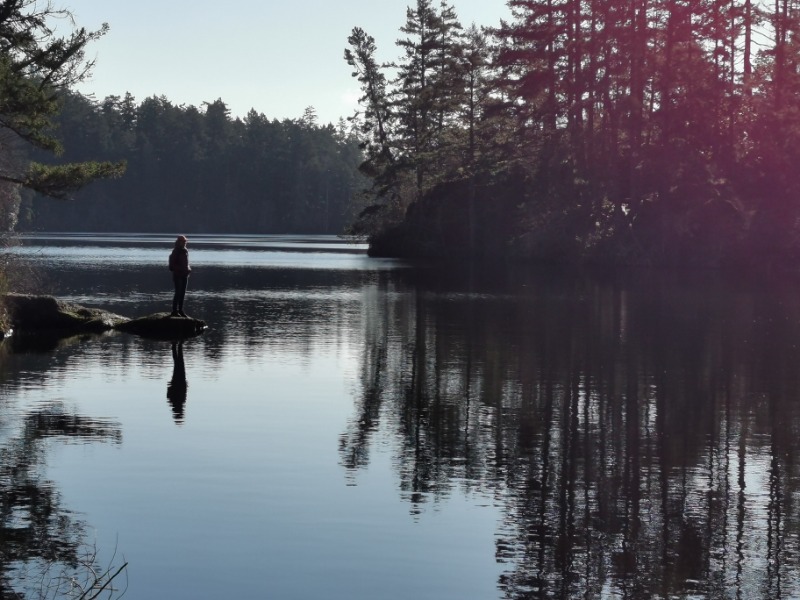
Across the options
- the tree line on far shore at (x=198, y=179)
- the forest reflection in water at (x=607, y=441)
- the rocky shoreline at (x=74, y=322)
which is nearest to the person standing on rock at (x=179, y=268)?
the rocky shoreline at (x=74, y=322)

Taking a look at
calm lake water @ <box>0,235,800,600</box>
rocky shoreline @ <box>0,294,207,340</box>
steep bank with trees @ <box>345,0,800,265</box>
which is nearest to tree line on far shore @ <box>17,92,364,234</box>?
steep bank with trees @ <box>345,0,800,265</box>

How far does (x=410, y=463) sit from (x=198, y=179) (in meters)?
186

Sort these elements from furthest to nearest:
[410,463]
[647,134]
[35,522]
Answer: [647,134]
[410,463]
[35,522]

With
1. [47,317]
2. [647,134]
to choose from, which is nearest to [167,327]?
[47,317]

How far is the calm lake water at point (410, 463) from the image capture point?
372 inches

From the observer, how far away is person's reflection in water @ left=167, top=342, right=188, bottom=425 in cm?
1641

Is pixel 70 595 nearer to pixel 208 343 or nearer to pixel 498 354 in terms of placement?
pixel 498 354

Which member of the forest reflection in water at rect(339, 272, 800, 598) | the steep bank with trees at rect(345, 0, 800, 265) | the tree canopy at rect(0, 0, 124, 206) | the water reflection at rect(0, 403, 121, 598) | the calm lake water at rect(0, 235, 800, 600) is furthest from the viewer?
the steep bank with trees at rect(345, 0, 800, 265)

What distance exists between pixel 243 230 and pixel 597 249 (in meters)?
129

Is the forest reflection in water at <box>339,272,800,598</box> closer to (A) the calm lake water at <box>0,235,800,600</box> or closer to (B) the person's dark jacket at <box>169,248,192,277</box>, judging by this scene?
(A) the calm lake water at <box>0,235,800,600</box>

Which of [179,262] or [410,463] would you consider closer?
[410,463]

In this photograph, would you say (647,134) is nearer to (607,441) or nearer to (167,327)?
(167,327)

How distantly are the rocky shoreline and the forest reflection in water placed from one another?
4926 mm

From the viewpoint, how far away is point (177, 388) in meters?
18.8
